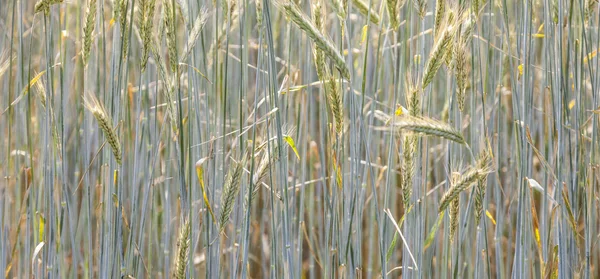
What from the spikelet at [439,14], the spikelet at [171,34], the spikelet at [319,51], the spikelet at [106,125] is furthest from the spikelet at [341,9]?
the spikelet at [106,125]

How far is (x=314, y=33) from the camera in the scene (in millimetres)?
1178

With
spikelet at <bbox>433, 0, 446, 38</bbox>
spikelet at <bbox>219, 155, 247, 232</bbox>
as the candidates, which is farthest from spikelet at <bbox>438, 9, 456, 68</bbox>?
spikelet at <bbox>219, 155, 247, 232</bbox>

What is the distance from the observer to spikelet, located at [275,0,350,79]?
1.17 meters

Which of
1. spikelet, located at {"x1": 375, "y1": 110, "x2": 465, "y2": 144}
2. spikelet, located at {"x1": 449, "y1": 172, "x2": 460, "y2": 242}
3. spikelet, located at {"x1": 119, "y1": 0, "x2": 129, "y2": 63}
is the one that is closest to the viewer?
spikelet, located at {"x1": 375, "y1": 110, "x2": 465, "y2": 144}

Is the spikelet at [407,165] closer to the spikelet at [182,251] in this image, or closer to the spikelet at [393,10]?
the spikelet at [393,10]

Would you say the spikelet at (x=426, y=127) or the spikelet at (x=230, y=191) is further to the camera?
the spikelet at (x=230, y=191)

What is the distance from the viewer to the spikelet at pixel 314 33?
1.17 m

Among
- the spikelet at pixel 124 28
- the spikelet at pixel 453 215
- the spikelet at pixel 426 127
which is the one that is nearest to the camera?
the spikelet at pixel 426 127

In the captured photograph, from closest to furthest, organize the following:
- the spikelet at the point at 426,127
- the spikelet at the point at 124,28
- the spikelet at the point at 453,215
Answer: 1. the spikelet at the point at 426,127
2. the spikelet at the point at 124,28
3. the spikelet at the point at 453,215

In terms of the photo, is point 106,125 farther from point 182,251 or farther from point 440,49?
point 440,49

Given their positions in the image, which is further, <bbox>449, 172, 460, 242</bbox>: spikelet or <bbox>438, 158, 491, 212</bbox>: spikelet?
<bbox>449, 172, 460, 242</bbox>: spikelet

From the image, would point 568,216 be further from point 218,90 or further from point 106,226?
point 106,226

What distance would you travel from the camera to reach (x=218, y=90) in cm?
154

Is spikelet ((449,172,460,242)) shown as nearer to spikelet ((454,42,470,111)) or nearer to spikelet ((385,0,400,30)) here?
spikelet ((454,42,470,111))
